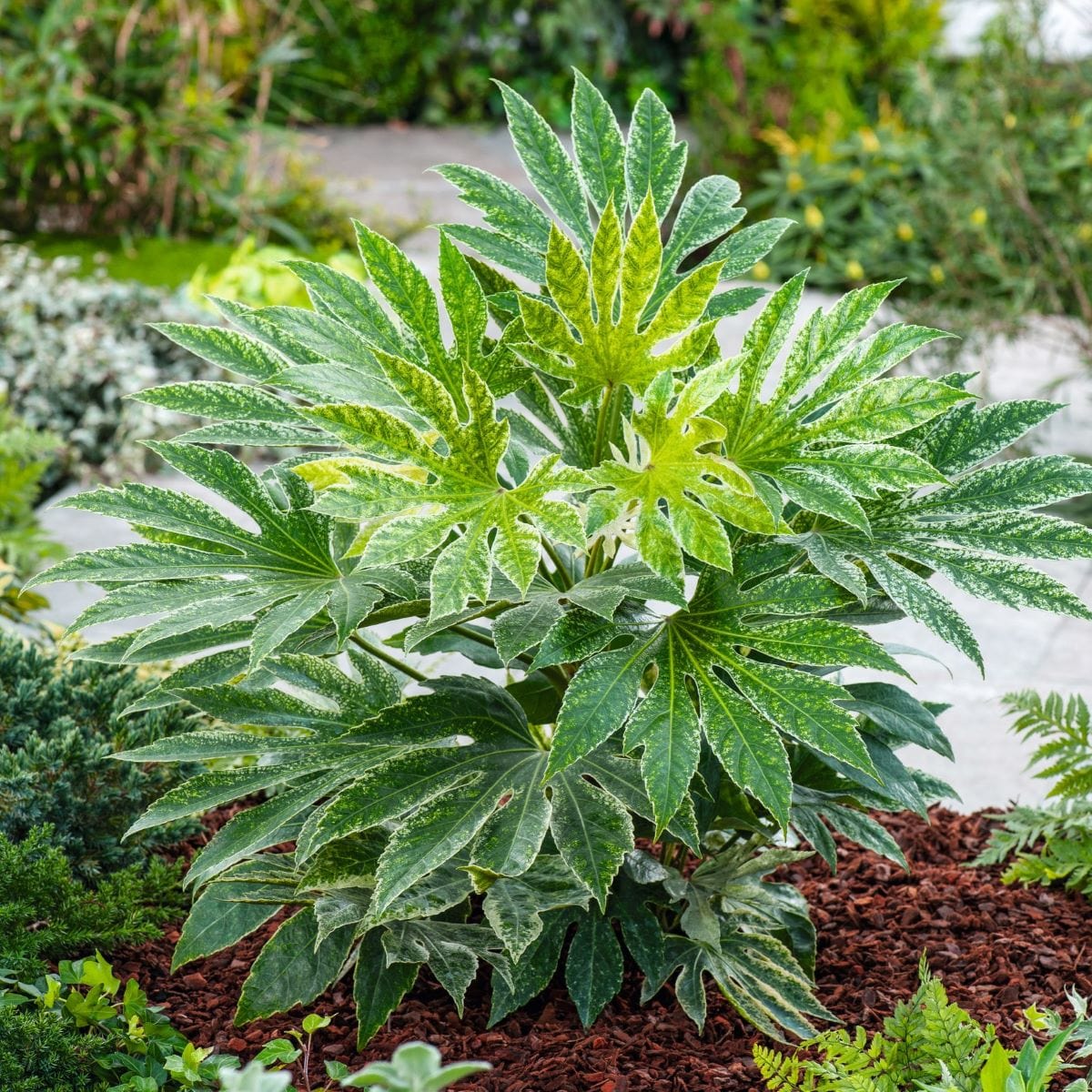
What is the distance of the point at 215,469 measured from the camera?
1.71 meters

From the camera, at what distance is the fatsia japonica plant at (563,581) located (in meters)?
1.49

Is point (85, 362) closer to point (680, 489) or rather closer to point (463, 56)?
point (680, 489)

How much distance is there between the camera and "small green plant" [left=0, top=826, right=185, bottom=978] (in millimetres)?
1857

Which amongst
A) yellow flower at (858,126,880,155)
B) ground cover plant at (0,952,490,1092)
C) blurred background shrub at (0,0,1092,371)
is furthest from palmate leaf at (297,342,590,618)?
yellow flower at (858,126,880,155)

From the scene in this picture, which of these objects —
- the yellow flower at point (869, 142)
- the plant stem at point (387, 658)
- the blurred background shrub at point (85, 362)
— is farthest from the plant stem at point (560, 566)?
the yellow flower at point (869, 142)

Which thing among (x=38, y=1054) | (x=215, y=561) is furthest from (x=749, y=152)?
(x=38, y=1054)

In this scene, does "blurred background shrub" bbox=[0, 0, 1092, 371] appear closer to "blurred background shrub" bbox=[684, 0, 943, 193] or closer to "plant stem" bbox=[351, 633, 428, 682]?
"blurred background shrub" bbox=[684, 0, 943, 193]

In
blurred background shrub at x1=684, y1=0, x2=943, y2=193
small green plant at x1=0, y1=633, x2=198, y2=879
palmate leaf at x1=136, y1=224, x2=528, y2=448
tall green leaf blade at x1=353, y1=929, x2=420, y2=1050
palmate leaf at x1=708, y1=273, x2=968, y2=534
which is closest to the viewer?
palmate leaf at x1=708, y1=273, x2=968, y2=534

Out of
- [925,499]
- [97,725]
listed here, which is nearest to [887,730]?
[925,499]

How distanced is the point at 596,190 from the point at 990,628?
2.54 meters

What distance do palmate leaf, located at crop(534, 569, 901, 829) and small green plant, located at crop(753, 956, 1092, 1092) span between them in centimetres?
30

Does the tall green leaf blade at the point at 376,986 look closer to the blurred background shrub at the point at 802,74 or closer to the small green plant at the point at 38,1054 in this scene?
the small green plant at the point at 38,1054

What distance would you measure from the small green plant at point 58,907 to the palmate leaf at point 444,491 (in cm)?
75

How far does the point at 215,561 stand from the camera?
169 cm
